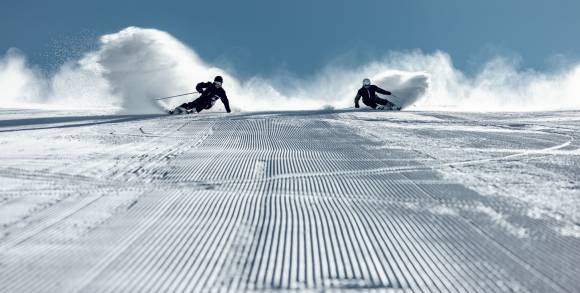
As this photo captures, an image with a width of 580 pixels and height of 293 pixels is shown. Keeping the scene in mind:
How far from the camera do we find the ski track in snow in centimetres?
301

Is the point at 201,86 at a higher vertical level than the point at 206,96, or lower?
higher

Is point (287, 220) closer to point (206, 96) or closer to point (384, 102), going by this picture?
point (206, 96)

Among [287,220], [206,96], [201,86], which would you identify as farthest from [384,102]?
[287,220]

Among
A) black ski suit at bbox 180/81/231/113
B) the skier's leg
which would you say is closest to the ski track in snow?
black ski suit at bbox 180/81/231/113

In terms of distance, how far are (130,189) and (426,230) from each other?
2.73m

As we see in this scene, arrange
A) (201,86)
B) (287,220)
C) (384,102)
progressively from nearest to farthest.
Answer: (287,220)
(201,86)
(384,102)

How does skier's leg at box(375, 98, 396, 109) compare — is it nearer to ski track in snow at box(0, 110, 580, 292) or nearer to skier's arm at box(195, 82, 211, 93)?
skier's arm at box(195, 82, 211, 93)

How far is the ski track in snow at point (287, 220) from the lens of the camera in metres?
3.01

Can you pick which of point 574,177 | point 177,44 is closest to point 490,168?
point 574,177

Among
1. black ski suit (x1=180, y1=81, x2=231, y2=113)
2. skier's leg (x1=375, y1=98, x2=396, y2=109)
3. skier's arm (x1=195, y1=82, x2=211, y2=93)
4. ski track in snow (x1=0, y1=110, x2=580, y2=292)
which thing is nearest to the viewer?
ski track in snow (x1=0, y1=110, x2=580, y2=292)

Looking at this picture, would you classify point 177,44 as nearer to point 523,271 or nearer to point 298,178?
point 298,178

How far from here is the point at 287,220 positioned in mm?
4227

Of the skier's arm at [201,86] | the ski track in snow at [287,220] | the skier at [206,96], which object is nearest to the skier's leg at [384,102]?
the skier at [206,96]

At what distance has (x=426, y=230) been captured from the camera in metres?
4.01
